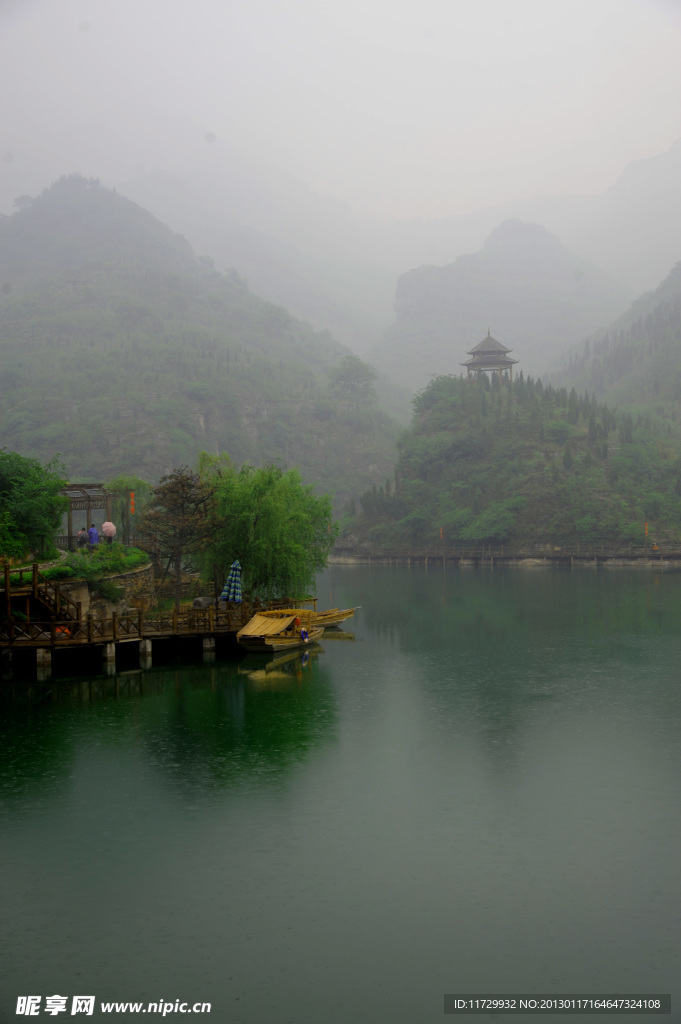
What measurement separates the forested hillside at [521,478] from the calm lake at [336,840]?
70.6m

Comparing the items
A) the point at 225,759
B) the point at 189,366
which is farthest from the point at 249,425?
the point at 225,759

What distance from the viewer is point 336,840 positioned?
1820 cm

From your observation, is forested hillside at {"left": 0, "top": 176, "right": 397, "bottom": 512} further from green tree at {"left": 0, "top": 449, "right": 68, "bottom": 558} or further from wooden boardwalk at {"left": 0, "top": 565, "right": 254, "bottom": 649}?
wooden boardwalk at {"left": 0, "top": 565, "right": 254, "bottom": 649}

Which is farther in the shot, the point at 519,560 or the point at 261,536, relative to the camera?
the point at 519,560

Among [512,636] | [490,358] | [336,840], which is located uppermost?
[490,358]

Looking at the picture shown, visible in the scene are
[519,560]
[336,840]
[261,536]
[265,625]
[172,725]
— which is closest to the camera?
[336,840]

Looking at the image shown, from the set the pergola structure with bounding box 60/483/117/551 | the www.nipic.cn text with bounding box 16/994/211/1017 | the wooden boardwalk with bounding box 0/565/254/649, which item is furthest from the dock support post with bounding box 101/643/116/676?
the www.nipic.cn text with bounding box 16/994/211/1017

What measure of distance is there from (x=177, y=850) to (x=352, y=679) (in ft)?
58.0

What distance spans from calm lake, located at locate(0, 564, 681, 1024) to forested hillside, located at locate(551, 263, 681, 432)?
124084 millimetres

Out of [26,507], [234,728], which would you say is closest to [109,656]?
[26,507]

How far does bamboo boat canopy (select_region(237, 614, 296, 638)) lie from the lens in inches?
1453

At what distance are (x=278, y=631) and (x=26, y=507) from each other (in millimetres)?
12949

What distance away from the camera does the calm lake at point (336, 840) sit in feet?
44.2

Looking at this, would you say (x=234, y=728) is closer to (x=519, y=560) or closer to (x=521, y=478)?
(x=519, y=560)
